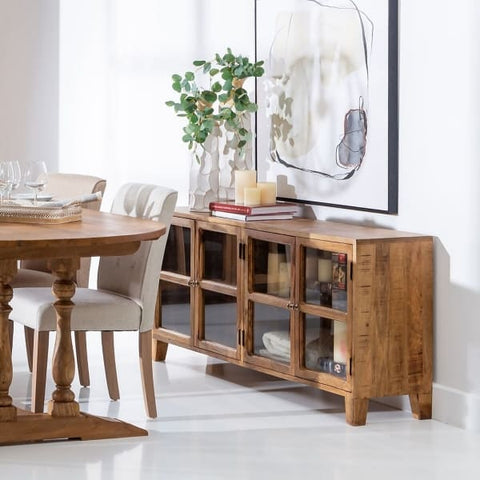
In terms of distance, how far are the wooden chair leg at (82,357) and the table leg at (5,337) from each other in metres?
0.77

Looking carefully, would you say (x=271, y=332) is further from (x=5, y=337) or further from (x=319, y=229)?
(x=5, y=337)

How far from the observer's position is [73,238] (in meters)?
3.54

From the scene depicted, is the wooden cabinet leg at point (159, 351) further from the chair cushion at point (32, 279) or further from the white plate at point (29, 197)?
the white plate at point (29, 197)

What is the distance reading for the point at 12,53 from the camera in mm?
6703

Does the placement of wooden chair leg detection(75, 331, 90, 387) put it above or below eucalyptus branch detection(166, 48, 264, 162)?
below

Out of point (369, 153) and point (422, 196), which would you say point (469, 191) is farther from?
point (369, 153)

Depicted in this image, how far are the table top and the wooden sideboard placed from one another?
690mm

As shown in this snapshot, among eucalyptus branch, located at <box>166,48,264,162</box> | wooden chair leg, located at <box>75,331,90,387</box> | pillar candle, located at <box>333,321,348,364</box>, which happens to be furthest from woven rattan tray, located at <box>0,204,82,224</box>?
eucalyptus branch, located at <box>166,48,264,162</box>

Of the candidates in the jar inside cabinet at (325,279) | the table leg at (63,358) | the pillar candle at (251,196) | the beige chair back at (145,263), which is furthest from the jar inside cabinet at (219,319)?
the table leg at (63,358)

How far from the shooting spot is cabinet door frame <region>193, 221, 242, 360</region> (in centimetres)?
470

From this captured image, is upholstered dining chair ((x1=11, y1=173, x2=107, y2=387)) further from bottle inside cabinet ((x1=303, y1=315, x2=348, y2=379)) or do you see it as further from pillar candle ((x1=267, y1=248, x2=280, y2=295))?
bottle inside cabinet ((x1=303, y1=315, x2=348, y2=379))

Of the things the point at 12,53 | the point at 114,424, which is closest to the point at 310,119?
the point at 114,424

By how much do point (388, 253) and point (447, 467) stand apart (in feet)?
2.83

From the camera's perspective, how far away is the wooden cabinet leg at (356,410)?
161 inches
